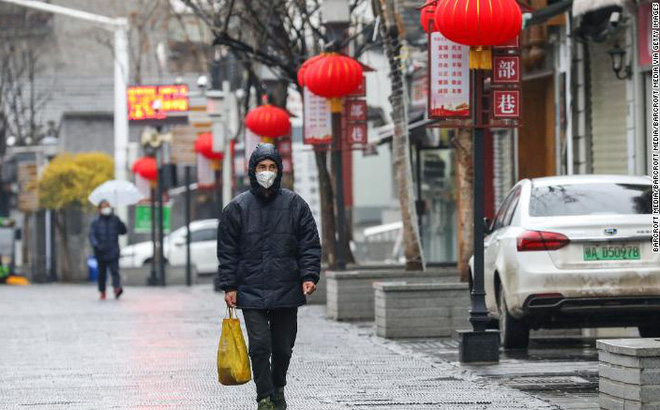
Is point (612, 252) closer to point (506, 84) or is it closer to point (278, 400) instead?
point (506, 84)

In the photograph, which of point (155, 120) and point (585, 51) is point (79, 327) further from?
point (155, 120)

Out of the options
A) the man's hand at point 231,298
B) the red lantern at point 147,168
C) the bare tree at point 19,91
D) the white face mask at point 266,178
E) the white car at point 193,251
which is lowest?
the white car at point 193,251

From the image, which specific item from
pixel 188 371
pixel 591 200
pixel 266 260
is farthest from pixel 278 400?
pixel 591 200

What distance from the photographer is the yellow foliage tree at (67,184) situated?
4675 centimetres

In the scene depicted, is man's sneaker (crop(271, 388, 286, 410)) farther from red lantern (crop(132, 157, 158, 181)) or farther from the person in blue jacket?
red lantern (crop(132, 157, 158, 181))

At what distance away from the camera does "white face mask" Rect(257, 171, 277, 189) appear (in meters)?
10.7

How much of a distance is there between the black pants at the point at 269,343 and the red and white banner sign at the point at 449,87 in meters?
4.51

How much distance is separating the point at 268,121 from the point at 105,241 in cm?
431

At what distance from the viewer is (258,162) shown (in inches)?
421

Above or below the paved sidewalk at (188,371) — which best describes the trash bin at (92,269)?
below

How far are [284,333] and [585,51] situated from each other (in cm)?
1275

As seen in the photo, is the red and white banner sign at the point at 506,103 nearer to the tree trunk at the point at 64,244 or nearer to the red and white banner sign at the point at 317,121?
the red and white banner sign at the point at 317,121

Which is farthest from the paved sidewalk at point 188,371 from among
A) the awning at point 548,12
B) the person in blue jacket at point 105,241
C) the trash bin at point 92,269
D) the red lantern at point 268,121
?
the trash bin at point 92,269

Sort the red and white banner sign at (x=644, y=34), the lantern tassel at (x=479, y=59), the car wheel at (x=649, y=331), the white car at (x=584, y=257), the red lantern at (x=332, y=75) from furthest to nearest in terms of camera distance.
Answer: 1. the red lantern at (x=332, y=75)
2. the red and white banner sign at (x=644, y=34)
3. the car wheel at (x=649, y=331)
4. the lantern tassel at (x=479, y=59)
5. the white car at (x=584, y=257)
